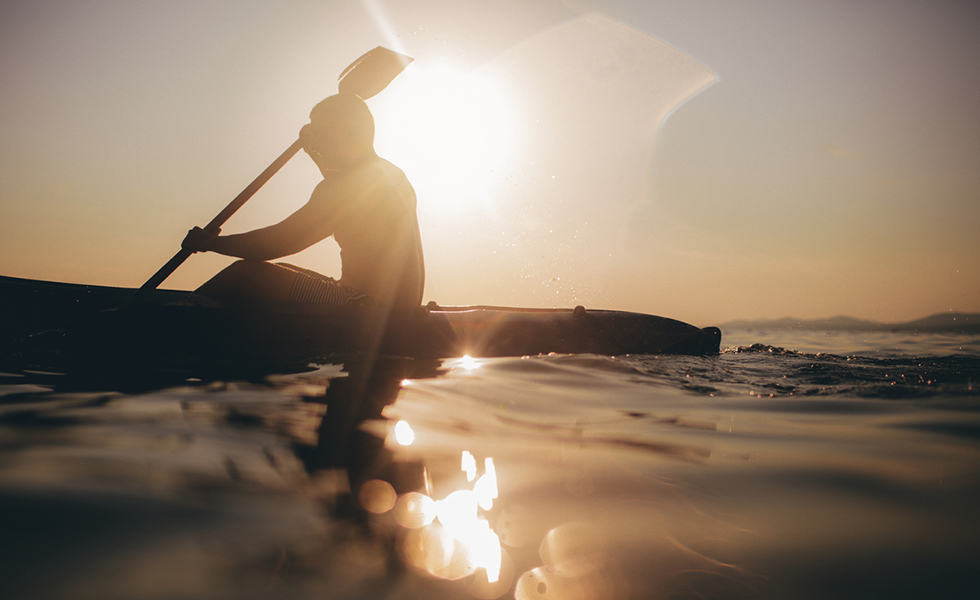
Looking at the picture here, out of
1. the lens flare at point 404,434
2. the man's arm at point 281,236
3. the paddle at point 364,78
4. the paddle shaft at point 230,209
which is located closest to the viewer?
the lens flare at point 404,434

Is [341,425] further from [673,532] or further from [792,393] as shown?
[792,393]

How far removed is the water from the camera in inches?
32.7

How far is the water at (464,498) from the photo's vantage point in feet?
2.72

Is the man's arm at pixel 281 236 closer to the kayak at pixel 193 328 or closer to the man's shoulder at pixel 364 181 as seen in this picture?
the man's shoulder at pixel 364 181

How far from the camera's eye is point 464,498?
1218mm

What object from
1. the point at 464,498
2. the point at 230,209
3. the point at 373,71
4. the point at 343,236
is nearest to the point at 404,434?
the point at 464,498

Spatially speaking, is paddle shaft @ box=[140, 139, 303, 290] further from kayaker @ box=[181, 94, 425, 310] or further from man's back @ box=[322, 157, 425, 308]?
man's back @ box=[322, 157, 425, 308]

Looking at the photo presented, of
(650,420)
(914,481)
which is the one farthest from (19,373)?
(914,481)

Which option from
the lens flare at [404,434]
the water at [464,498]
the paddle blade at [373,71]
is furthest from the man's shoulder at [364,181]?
the lens flare at [404,434]

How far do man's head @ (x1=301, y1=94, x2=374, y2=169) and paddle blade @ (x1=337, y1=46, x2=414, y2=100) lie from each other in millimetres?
1247

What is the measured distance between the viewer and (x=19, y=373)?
8.78 ft

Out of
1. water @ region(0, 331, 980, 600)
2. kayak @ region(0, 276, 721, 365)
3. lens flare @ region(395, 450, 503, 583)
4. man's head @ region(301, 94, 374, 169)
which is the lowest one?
lens flare @ region(395, 450, 503, 583)

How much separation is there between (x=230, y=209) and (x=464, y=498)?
14.6ft

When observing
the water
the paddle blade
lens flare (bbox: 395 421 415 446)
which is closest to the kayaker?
the paddle blade
